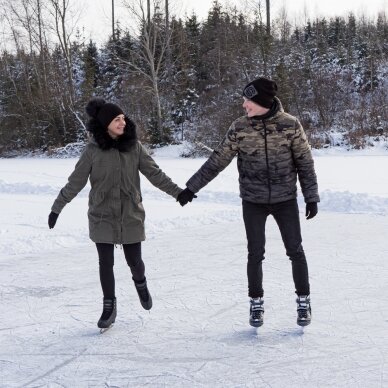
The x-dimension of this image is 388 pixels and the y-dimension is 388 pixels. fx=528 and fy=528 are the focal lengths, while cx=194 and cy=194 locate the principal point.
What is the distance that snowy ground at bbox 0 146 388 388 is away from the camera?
271 cm

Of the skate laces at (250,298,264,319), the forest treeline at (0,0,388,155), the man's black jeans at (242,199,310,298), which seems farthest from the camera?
the forest treeline at (0,0,388,155)

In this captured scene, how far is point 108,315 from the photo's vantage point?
3.36 metres

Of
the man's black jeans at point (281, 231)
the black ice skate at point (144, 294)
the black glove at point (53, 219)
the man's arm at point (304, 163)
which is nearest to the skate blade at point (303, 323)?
the man's black jeans at point (281, 231)

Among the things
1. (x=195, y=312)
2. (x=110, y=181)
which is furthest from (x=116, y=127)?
(x=195, y=312)

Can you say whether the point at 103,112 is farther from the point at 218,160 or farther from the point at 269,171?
the point at 269,171

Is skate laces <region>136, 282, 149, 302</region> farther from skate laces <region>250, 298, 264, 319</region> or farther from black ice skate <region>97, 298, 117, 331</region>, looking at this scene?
skate laces <region>250, 298, 264, 319</region>

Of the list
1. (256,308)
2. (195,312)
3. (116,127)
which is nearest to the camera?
(116,127)

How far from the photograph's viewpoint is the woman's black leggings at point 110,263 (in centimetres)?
331

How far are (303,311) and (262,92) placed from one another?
137 centimetres

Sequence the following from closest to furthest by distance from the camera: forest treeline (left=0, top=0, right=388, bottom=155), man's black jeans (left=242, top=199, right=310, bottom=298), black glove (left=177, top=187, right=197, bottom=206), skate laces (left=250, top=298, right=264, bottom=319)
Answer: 1. man's black jeans (left=242, top=199, right=310, bottom=298)
2. skate laces (left=250, top=298, right=264, bottom=319)
3. black glove (left=177, top=187, right=197, bottom=206)
4. forest treeline (left=0, top=0, right=388, bottom=155)

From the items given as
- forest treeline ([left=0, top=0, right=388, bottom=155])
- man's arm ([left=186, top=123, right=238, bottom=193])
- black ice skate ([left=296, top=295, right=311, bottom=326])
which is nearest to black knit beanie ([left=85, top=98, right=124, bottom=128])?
man's arm ([left=186, top=123, right=238, bottom=193])

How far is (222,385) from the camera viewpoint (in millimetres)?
2541

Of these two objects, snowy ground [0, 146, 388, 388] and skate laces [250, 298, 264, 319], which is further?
skate laces [250, 298, 264, 319]

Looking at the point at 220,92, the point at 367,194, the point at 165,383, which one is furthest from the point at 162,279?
the point at 220,92
